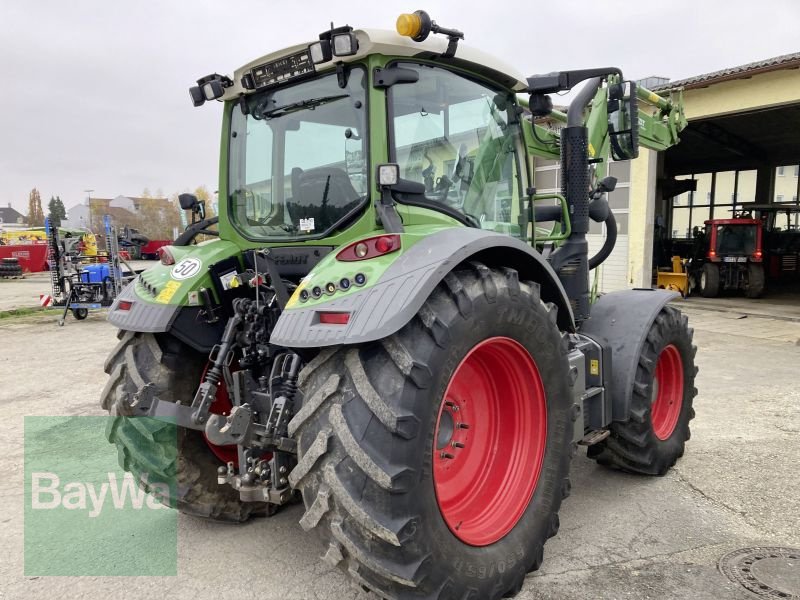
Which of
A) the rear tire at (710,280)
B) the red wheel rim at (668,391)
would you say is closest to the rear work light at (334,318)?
the red wheel rim at (668,391)

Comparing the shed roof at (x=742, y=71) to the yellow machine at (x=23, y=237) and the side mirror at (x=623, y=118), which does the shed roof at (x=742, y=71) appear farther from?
the yellow machine at (x=23, y=237)

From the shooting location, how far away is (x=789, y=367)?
727 centimetres

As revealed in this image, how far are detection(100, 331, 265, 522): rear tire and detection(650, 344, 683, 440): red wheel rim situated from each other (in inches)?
116

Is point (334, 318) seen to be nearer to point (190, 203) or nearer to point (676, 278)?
point (190, 203)

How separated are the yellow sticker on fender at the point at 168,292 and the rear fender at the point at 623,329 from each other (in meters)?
2.46

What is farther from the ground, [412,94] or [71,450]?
[412,94]

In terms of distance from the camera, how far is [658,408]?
4199 mm

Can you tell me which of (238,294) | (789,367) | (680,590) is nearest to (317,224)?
(238,294)

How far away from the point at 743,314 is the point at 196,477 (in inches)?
497

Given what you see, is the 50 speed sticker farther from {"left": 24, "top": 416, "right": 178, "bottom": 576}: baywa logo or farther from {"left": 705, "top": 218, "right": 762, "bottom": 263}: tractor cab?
{"left": 705, "top": 218, "right": 762, "bottom": 263}: tractor cab

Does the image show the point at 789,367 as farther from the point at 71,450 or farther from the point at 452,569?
the point at 71,450

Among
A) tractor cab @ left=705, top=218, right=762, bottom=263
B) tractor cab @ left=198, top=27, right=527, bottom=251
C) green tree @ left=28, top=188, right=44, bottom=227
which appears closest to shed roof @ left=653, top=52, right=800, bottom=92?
tractor cab @ left=705, top=218, right=762, bottom=263

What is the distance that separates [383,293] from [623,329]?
219 centimetres

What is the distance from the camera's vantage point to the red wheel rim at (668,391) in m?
4.15
